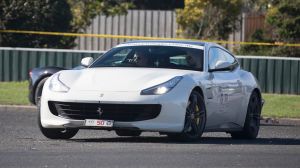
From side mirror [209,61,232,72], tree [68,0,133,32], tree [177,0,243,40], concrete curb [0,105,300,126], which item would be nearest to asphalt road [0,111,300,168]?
side mirror [209,61,232,72]

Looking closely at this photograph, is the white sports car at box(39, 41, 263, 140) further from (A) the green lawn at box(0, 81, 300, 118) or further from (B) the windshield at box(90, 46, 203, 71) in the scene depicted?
(A) the green lawn at box(0, 81, 300, 118)

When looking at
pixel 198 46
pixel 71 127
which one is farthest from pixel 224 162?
pixel 198 46

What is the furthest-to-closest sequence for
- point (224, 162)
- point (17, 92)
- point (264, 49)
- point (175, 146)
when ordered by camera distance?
point (264, 49) → point (17, 92) → point (175, 146) → point (224, 162)

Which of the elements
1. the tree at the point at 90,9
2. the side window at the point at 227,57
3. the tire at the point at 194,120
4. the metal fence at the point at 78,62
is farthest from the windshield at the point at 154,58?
the tree at the point at 90,9

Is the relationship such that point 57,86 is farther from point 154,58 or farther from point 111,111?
point 154,58

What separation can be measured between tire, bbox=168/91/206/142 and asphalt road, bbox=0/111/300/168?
13cm

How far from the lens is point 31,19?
110ft

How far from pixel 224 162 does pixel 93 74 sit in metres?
3.09

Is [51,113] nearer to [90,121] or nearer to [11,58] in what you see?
[90,121]

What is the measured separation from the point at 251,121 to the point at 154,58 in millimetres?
2026

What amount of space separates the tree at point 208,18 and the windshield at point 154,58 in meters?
23.5

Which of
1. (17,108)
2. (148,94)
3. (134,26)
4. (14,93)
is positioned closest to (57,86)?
(148,94)

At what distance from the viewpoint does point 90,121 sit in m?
13.0

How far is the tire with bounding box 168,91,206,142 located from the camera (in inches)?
517
